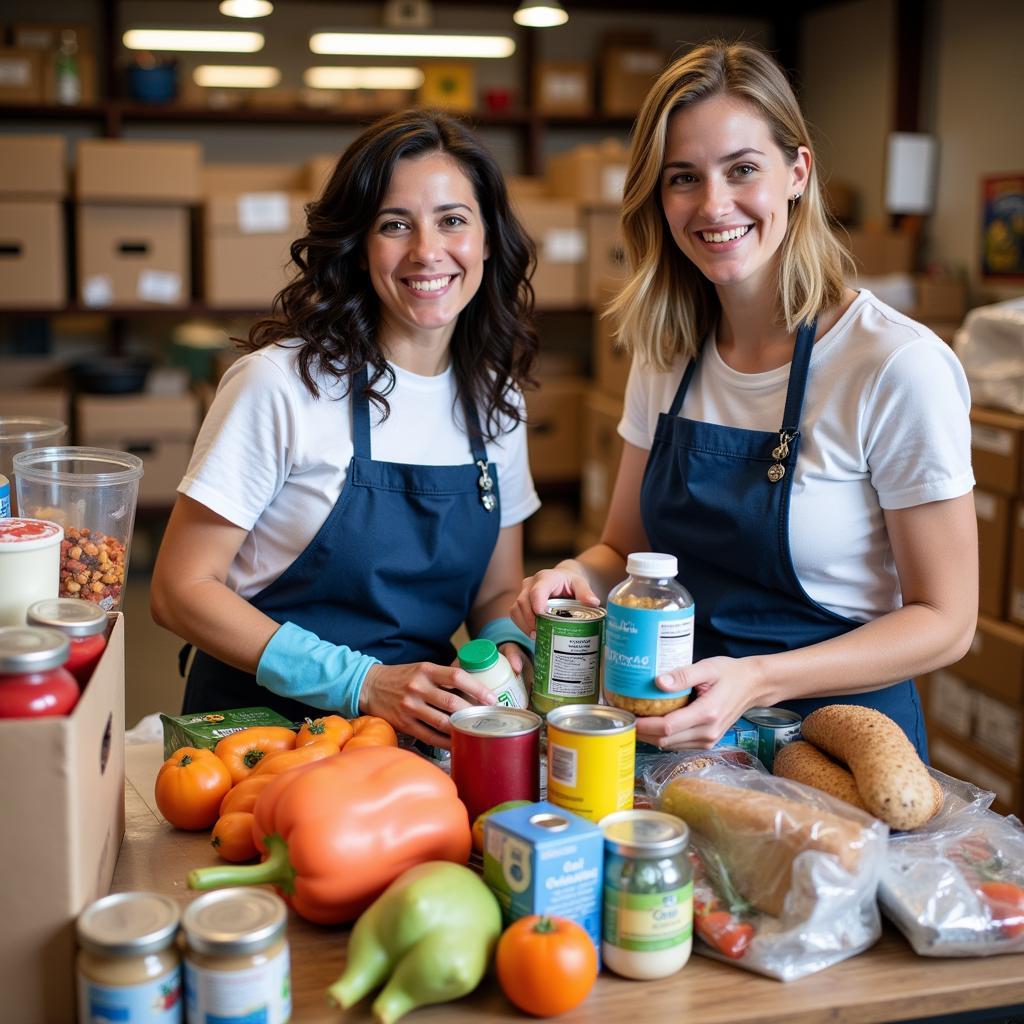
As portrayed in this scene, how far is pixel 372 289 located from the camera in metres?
2.10

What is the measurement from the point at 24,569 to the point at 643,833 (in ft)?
2.35

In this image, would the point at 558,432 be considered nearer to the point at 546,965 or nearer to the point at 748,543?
the point at 748,543

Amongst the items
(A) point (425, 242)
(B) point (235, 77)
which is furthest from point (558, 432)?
(A) point (425, 242)

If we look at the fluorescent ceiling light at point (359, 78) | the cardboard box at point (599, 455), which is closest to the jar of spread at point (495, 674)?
the cardboard box at point (599, 455)

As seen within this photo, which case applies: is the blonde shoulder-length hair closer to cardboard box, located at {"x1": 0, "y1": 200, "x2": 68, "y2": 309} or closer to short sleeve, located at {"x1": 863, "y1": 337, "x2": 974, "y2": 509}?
short sleeve, located at {"x1": 863, "y1": 337, "x2": 974, "y2": 509}

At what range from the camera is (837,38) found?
6559 mm

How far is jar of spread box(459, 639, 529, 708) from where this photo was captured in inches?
62.1

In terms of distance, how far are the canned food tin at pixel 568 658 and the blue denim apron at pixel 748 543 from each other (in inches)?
16.2

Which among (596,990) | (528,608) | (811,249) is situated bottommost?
(596,990)

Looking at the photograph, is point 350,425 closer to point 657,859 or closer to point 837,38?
point 657,859

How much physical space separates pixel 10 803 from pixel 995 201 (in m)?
5.02

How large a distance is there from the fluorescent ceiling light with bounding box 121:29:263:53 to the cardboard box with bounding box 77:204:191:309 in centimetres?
122

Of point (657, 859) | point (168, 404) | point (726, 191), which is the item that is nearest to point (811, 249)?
point (726, 191)

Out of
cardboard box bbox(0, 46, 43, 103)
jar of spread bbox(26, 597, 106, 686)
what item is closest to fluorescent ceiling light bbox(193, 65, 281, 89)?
cardboard box bbox(0, 46, 43, 103)
